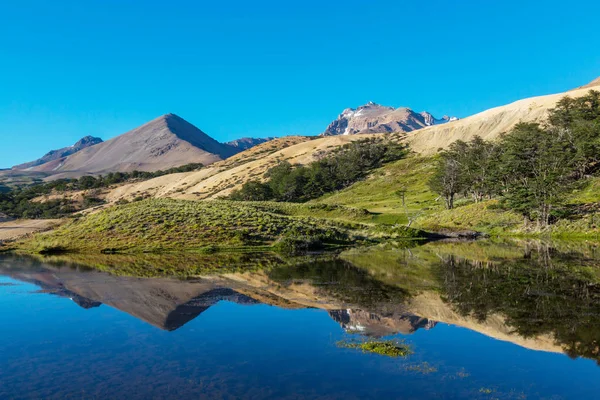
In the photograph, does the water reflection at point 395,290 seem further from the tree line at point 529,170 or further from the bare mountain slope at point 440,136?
the bare mountain slope at point 440,136

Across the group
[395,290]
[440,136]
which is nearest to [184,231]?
[395,290]

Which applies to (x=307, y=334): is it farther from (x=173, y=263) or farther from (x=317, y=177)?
(x=317, y=177)

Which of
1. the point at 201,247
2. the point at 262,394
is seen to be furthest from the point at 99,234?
the point at 262,394

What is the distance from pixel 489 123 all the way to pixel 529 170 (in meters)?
114

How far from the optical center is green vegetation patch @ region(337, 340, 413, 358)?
14.2 m

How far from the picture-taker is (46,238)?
197ft

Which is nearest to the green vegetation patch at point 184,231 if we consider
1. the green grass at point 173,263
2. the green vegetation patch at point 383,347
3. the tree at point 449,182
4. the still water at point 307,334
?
the green grass at point 173,263

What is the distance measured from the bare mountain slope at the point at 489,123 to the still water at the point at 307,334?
148037mm

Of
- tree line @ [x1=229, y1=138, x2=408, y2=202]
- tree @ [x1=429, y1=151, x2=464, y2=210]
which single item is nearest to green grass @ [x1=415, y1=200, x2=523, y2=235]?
tree @ [x1=429, y1=151, x2=464, y2=210]

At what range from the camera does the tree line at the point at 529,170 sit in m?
57.7

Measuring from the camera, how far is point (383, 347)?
14.7 metres

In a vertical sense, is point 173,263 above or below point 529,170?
below

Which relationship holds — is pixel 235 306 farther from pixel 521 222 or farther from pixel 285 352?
pixel 521 222

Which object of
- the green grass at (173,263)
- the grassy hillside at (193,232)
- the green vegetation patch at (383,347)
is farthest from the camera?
the grassy hillside at (193,232)
